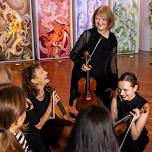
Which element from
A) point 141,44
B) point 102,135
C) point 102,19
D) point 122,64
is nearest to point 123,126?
point 102,135

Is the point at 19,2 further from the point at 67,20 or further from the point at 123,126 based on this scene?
the point at 123,126

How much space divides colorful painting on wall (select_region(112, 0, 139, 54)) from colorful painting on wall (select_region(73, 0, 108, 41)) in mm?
313

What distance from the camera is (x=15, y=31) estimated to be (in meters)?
5.12

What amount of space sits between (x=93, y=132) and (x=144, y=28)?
549 centimetres

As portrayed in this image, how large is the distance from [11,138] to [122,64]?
4184 mm

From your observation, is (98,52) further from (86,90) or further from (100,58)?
(86,90)

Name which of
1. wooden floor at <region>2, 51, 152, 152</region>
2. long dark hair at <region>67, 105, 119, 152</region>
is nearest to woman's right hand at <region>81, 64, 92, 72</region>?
wooden floor at <region>2, 51, 152, 152</region>

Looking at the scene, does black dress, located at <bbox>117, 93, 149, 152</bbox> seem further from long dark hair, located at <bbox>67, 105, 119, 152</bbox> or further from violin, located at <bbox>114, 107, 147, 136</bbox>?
long dark hair, located at <bbox>67, 105, 119, 152</bbox>

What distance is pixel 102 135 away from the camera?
3.50 feet

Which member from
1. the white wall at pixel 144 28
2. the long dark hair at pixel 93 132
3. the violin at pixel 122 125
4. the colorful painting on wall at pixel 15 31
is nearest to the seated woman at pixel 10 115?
the long dark hair at pixel 93 132

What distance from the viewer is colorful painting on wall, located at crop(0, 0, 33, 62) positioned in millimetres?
5000

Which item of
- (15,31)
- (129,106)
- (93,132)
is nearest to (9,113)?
(93,132)

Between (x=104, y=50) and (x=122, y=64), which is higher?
(x=104, y=50)

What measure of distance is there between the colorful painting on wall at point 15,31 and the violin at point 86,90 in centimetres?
299
